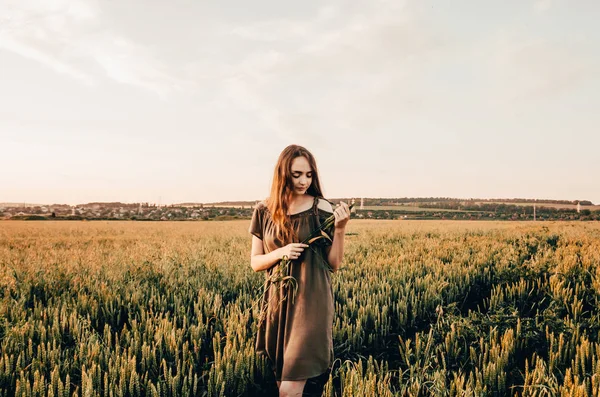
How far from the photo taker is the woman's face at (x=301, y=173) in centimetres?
252

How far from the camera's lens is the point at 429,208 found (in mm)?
69500

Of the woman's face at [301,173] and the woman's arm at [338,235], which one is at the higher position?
the woman's face at [301,173]

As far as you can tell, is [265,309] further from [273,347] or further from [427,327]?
[427,327]

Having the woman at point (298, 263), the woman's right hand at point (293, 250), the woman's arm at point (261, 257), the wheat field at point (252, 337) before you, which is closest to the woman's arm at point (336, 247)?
the woman at point (298, 263)

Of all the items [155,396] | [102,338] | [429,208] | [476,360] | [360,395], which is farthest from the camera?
[429,208]

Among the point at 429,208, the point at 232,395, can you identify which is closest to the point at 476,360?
the point at 232,395

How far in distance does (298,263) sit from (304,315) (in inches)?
13.1

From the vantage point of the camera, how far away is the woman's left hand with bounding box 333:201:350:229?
91.2 inches

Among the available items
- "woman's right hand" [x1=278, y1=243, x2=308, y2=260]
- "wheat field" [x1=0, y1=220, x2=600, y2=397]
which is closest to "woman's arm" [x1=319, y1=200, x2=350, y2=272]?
"woman's right hand" [x1=278, y1=243, x2=308, y2=260]

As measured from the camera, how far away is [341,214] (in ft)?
7.63

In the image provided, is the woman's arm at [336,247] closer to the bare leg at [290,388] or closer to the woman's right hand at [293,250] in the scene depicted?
the woman's right hand at [293,250]

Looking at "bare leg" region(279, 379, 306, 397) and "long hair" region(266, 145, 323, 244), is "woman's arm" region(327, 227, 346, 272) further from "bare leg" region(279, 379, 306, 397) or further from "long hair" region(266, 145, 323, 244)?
"bare leg" region(279, 379, 306, 397)

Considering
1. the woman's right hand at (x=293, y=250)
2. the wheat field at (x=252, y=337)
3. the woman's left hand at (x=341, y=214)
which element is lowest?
the wheat field at (x=252, y=337)

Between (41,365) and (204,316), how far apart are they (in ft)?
5.59
